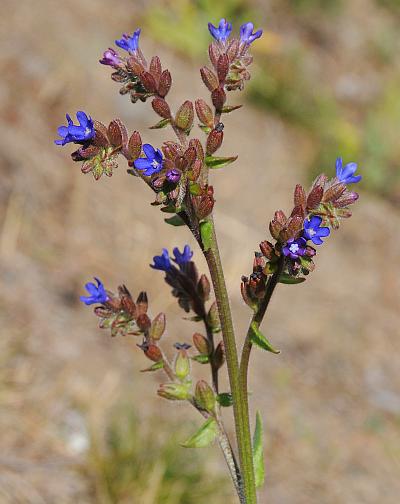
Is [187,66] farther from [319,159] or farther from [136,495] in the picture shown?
[136,495]

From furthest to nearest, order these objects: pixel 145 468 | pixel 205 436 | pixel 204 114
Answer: pixel 145 468, pixel 205 436, pixel 204 114

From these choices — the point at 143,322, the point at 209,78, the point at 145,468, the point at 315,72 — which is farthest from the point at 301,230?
the point at 315,72

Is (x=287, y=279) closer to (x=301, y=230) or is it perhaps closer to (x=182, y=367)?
(x=301, y=230)

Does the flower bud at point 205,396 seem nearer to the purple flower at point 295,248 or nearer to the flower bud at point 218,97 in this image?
the purple flower at point 295,248

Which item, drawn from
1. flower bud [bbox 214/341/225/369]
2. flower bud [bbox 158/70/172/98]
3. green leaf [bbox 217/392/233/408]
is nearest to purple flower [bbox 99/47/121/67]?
flower bud [bbox 158/70/172/98]

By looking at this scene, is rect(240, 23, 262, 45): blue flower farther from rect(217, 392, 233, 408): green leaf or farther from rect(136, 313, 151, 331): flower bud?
rect(217, 392, 233, 408): green leaf

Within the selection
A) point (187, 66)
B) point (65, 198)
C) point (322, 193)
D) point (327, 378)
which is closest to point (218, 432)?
point (322, 193)
